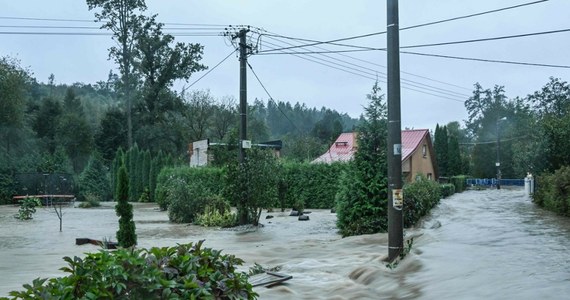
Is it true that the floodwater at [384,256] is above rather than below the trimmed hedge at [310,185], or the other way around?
below

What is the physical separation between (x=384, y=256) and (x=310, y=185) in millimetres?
19797

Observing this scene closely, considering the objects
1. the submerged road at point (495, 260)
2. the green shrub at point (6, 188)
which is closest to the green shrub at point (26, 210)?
the green shrub at point (6, 188)

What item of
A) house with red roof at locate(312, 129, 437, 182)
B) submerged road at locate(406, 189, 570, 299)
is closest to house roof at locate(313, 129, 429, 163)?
house with red roof at locate(312, 129, 437, 182)

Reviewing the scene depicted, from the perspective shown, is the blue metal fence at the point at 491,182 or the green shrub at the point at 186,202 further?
the blue metal fence at the point at 491,182

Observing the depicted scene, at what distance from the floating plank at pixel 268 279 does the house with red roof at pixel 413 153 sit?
106ft

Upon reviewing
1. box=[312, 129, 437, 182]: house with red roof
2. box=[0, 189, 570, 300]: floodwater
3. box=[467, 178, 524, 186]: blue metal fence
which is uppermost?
box=[312, 129, 437, 182]: house with red roof

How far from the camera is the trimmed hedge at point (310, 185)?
1174 inches

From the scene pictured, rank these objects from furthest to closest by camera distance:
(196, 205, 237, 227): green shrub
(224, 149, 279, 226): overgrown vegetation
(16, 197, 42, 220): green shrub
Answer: (16, 197, 42, 220): green shrub → (196, 205, 237, 227): green shrub → (224, 149, 279, 226): overgrown vegetation

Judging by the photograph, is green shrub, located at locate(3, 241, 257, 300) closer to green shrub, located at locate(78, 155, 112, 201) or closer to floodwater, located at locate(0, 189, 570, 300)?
floodwater, located at locate(0, 189, 570, 300)

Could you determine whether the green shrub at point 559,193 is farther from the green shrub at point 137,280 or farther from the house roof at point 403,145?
the house roof at point 403,145

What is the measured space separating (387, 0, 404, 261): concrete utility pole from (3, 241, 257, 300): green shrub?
605 cm

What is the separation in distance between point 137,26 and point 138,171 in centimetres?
1412

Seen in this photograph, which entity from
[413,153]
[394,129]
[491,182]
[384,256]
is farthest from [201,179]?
[491,182]

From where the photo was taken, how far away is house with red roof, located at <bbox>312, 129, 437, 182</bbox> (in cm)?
4309
